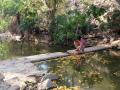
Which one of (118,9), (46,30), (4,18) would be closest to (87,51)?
(118,9)

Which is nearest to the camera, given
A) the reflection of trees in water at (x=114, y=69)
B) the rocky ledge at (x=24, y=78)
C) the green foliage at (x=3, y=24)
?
the rocky ledge at (x=24, y=78)

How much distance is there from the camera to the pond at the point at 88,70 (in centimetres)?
1330

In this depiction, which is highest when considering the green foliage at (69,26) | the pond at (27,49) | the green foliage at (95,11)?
the green foliage at (95,11)

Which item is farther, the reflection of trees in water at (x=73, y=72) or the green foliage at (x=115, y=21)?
the green foliage at (x=115, y=21)

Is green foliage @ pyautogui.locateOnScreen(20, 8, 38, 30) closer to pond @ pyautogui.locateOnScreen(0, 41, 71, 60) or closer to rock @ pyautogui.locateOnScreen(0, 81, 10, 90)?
pond @ pyautogui.locateOnScreen(0, 41, 71, 60)

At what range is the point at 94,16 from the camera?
24703mm

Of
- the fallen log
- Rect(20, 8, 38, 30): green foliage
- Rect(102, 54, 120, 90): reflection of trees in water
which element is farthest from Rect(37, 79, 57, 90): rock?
Rect(20, 8, 38, 30): green foliage

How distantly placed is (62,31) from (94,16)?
2.77 meters

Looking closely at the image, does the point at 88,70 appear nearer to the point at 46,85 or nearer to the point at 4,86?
the point at 46,85

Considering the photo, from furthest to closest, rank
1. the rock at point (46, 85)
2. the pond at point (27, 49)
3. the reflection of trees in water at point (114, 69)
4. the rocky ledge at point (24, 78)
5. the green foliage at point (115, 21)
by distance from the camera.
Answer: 1. the green foliage at point (115, 21)
2. the pond at point (27, 49)
3. the reflection of trees in water at point (114, 69)
4. the rock at point (46, 85)
5. the rocky ledge at point (24, 78)

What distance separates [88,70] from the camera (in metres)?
15.8

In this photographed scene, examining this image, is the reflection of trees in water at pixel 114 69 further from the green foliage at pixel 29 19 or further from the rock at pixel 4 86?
the green foliage at pixel 29 19

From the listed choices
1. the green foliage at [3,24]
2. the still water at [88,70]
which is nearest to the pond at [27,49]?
the still water at [88,70]

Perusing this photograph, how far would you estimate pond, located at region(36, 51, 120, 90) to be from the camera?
13297 mm
